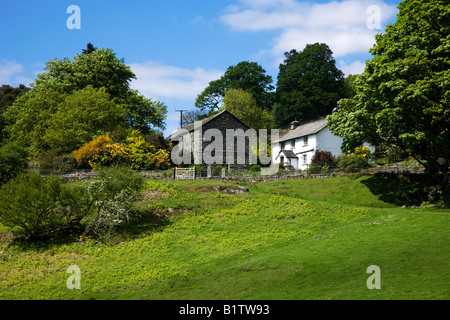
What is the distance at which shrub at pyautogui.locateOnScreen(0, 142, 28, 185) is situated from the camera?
114 feet

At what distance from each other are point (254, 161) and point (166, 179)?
17.8 meters

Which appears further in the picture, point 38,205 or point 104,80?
point 104,80

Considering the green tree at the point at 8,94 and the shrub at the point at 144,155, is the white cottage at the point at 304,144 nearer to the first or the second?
the shrub at the point at 144,155

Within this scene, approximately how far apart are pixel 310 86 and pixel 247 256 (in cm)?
7379

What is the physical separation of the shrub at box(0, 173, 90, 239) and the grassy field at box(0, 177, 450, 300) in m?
1.32

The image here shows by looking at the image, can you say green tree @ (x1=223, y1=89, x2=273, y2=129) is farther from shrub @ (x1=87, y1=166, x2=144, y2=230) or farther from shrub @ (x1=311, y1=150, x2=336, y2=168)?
shrub @ (x1=87, y1=166, x2=144, y2=230)

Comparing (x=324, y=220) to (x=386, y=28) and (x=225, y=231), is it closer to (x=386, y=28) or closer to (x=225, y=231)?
(x=225, y=231)

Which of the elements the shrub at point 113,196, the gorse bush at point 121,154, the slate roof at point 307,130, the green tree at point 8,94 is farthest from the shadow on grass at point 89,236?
the green tree at point 8,94

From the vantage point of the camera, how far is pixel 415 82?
2588 cm

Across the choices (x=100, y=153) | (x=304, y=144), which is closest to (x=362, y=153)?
(x=304, y=144)

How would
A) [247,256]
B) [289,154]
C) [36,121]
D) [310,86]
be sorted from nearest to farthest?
[247,256] < [36,121] < [289,154] < [310,86]

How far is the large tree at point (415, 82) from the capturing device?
82.6 feet

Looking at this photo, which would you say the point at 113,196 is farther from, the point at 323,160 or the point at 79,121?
the point at 323,160

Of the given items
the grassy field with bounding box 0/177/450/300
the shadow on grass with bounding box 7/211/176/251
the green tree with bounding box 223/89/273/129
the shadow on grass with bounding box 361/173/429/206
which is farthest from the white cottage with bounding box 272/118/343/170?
the shadow on grass with bounding box 7/211/176/251
